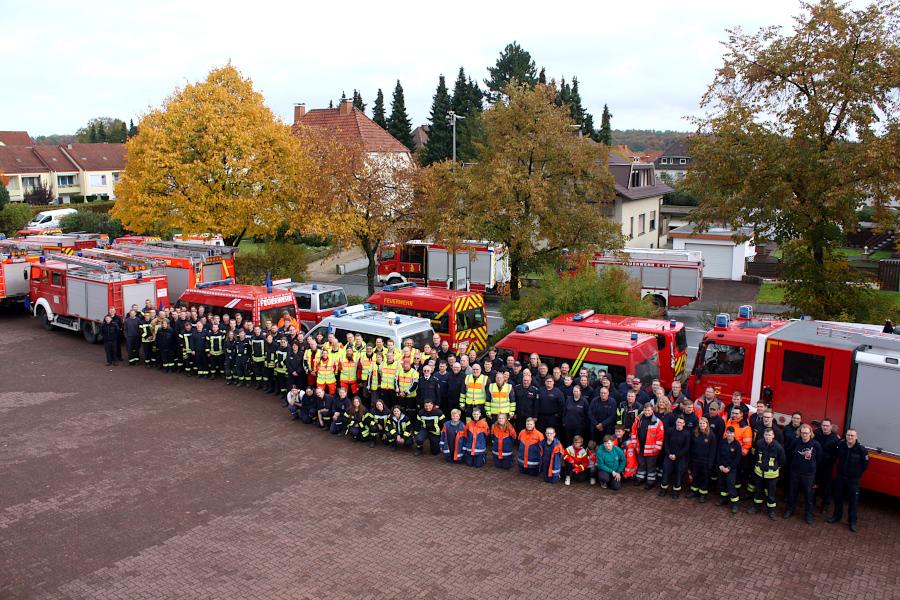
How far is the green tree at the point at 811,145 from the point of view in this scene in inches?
625

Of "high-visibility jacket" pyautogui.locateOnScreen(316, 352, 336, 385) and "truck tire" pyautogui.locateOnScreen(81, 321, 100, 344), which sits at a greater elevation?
"high-visibility jacket" pyautogui.locateOnScreen(316, 352, 336, 385)

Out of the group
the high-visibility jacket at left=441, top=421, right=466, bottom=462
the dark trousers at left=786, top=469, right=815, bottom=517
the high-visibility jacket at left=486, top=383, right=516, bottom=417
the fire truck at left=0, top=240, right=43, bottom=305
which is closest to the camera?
the dark trousers at left=786, top=469, right=815, bottom=517

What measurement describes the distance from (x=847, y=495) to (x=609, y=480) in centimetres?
328

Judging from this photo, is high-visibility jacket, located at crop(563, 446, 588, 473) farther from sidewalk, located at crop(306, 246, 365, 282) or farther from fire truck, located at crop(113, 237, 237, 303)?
sidewalk, located at crop(306, 246, 365, 282)

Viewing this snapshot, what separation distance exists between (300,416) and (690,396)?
25.1 feet

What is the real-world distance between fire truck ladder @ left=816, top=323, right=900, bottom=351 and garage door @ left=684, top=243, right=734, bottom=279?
22636 millimetres

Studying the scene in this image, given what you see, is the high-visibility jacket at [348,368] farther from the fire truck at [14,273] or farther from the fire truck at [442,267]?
the fire truck at [14,273]

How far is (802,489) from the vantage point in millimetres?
10516

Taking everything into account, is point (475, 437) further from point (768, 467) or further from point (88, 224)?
point (88, 224)

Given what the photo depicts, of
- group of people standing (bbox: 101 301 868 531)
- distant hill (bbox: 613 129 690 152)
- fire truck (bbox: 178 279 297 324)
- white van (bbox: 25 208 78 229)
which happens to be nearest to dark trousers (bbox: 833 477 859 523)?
group of people standing (bbox: 101 301 868 531)

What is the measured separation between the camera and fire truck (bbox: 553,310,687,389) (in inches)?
587

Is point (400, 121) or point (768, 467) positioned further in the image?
point (400, 121)

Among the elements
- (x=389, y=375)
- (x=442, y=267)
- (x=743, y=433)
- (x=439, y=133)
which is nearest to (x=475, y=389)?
(x=389, y=375)

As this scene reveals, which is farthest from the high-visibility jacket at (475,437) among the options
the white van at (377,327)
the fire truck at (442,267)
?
the fire truck at (442,267)
